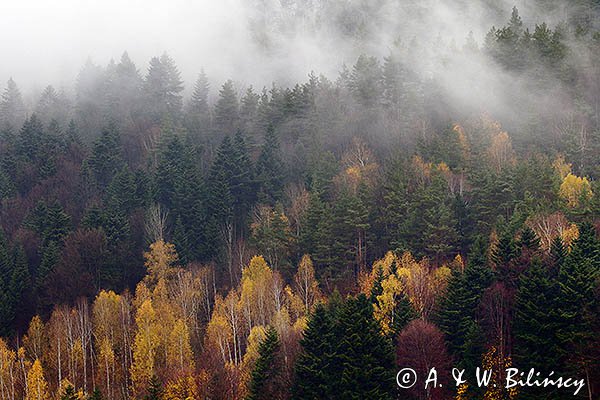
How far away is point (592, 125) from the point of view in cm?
7131

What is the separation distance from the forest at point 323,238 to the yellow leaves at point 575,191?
0.21 m

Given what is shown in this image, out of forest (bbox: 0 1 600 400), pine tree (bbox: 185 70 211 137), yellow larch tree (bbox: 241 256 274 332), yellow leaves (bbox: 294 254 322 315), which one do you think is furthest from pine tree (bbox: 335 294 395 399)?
pine tree (bbox: 185 70 211 137)

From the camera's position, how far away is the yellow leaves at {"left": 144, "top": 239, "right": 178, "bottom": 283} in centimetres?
6378

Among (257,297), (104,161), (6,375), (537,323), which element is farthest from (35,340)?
Result: (537,323)

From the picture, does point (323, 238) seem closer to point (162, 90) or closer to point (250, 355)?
point (250, 355)

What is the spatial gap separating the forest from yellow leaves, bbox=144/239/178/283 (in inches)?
8.5

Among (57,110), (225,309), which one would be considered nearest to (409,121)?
(225,309)

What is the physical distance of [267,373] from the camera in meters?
45.2

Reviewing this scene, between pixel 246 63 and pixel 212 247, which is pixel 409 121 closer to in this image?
pixel 212 247

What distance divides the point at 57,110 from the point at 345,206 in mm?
66504

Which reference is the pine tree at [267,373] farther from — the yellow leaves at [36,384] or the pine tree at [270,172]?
the pine tree at [270,172]

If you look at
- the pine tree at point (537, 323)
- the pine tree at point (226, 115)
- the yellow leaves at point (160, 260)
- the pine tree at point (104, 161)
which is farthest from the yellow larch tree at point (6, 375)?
the pine tree at point (226, 115)

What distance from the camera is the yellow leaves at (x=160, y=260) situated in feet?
209

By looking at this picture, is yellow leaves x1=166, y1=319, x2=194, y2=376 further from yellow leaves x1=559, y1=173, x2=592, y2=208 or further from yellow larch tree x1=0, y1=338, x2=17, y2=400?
yellow leaves x1=559, y1=173, x2=592, y2=208
